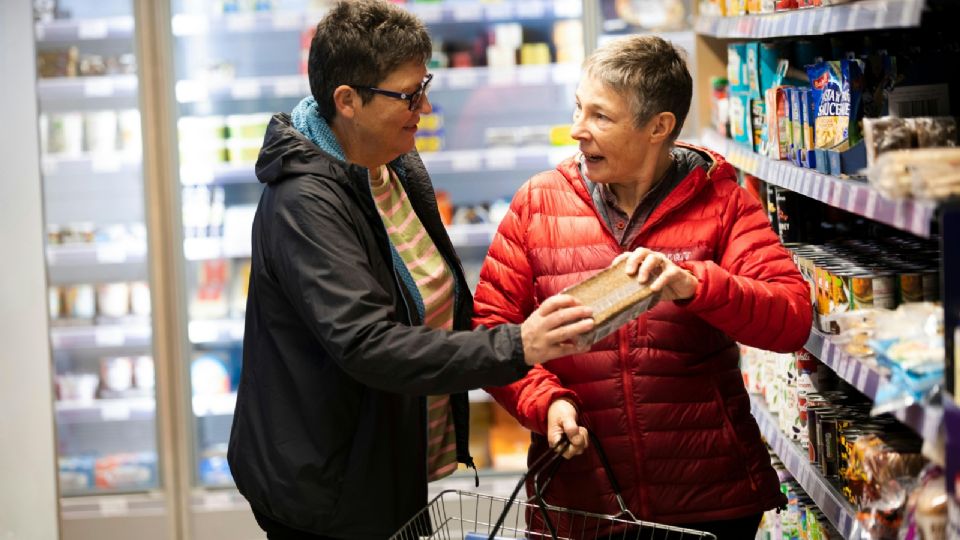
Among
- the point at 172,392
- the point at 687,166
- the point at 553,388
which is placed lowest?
the point at 172,392

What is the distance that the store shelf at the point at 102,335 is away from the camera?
4934 millimetres

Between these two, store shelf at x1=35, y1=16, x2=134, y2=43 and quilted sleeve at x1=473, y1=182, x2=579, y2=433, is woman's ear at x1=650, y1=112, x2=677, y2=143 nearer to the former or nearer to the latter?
quilted sleeve at x1=473, y1=182, x2=579, y2=433

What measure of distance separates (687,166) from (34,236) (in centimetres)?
179

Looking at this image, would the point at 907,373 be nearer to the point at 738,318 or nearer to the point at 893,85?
the point at 738,318

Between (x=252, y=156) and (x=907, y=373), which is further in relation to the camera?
(x=252, y=156)

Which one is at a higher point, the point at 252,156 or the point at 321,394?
the point at 252,156

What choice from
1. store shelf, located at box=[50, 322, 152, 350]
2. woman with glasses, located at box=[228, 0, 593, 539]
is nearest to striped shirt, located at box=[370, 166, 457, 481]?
woman with glasses, located at box=[228, 0, 593, 539]

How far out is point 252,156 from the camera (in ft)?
16.6

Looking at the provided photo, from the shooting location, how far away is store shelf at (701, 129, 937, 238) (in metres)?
1.77

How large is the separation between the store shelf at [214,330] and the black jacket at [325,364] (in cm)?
265

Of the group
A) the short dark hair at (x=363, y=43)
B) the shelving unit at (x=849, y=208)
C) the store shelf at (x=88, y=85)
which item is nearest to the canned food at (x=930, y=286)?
the shelving unit at (x=849, y=208)

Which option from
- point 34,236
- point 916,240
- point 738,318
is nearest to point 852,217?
point 916,240

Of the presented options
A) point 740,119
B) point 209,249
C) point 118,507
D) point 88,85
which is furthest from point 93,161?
point 740,119

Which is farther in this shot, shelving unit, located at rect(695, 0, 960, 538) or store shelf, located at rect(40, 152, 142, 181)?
store shelf, located at rect(40, 152, 142, 181)
